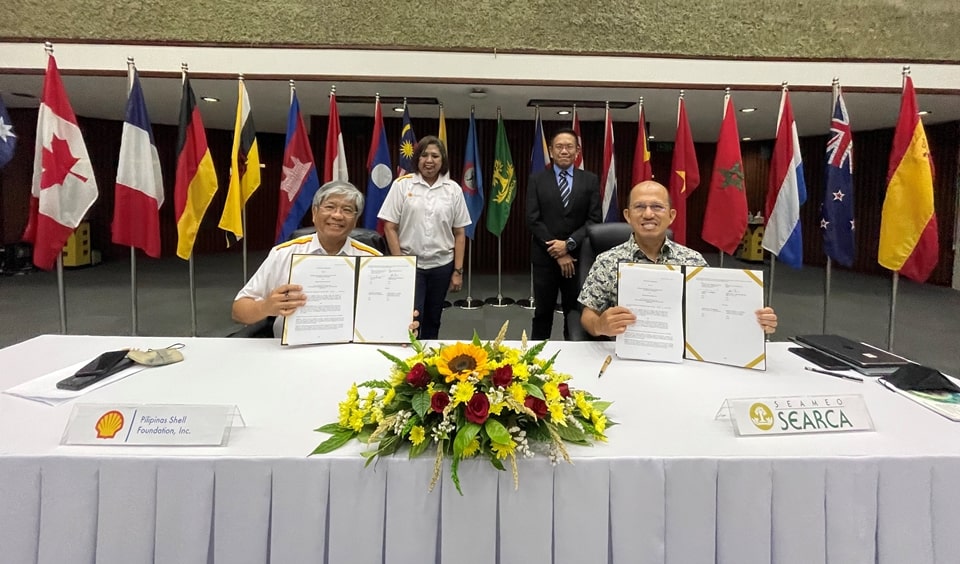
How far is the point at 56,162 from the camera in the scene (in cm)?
259

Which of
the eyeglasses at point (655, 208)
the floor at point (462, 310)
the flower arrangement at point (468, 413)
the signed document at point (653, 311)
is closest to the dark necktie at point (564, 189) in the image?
the floor at point (462, 310)

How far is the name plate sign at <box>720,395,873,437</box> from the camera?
0.97 metres

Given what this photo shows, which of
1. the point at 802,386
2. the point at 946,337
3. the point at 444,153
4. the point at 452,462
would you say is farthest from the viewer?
the point at 946,337

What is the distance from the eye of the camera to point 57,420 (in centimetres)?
101

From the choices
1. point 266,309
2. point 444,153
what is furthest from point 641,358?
point 444,153

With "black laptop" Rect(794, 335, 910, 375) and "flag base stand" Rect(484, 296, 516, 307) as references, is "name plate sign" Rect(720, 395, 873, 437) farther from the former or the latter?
"flag base stand" Rect(484, 296, 516, 307)

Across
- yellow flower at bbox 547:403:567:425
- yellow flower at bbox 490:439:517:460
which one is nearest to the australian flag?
yellow flower at bbox 547:403:567:425

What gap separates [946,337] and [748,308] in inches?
174

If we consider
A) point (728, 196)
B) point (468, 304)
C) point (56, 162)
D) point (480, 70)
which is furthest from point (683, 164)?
point (56, 162)

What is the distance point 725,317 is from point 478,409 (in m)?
0.86

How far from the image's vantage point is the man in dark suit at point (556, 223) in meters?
3.06

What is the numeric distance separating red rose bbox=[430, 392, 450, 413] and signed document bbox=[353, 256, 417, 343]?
0.67 meters

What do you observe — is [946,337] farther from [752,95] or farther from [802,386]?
[802,386]

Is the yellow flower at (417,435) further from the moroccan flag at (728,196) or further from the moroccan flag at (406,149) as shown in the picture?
the moroccan flag at (406,149)
